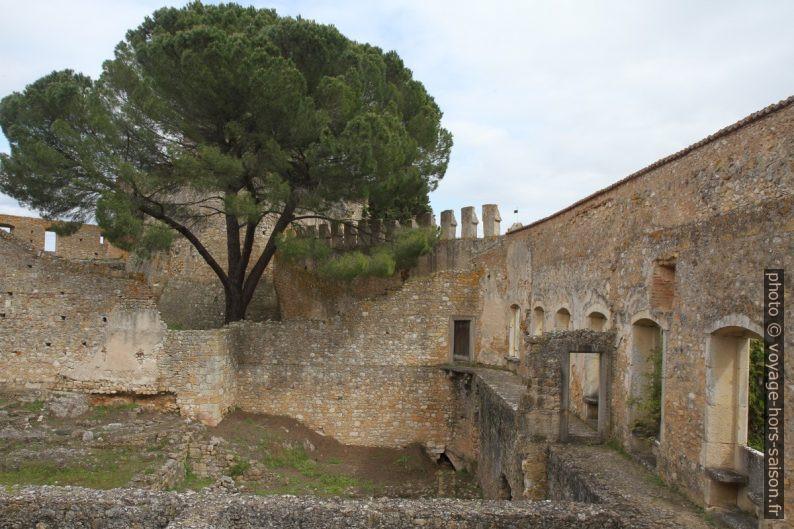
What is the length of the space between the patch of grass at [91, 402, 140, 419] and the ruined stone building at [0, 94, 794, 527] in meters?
0.36

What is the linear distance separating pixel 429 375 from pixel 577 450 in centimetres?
681

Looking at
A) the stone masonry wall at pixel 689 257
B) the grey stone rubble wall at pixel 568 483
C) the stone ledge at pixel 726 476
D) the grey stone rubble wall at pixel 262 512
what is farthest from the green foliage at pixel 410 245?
the stone ledge at pixel 726 476

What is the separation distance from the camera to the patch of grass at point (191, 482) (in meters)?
10.5

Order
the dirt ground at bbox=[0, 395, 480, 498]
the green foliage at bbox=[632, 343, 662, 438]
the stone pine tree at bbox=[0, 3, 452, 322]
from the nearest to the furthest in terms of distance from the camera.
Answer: the green foliage at bbox=[632, 343, 662, 438]
the dirt ground at bbox=[0, 395, 480, 498]
the stone pine tree at bbox=[0, 3, 452, 322]

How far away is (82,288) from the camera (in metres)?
13.1

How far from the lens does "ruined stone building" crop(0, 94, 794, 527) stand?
19.2 feet

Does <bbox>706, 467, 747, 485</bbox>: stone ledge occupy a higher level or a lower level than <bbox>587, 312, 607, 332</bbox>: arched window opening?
lower

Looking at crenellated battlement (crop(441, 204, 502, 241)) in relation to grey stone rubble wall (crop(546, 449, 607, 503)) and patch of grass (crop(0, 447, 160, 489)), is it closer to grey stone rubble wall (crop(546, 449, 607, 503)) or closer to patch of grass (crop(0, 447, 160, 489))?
grey stone rubble wall (crop(546, 449, 607, 503))

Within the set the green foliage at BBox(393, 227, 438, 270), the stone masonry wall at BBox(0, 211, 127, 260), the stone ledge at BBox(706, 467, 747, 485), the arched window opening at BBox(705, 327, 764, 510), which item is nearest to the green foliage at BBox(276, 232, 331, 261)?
the green foliage at BBox(393, 227, 438, 270)

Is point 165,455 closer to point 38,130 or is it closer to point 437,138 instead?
point 38,130

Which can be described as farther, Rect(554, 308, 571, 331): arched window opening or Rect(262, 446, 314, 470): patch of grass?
Rect(262, 446, 314, 470): patch of grass

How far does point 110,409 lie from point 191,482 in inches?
125

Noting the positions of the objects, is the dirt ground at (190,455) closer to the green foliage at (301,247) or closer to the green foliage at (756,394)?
the green foliage at (301,247)

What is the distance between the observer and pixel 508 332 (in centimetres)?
1442
